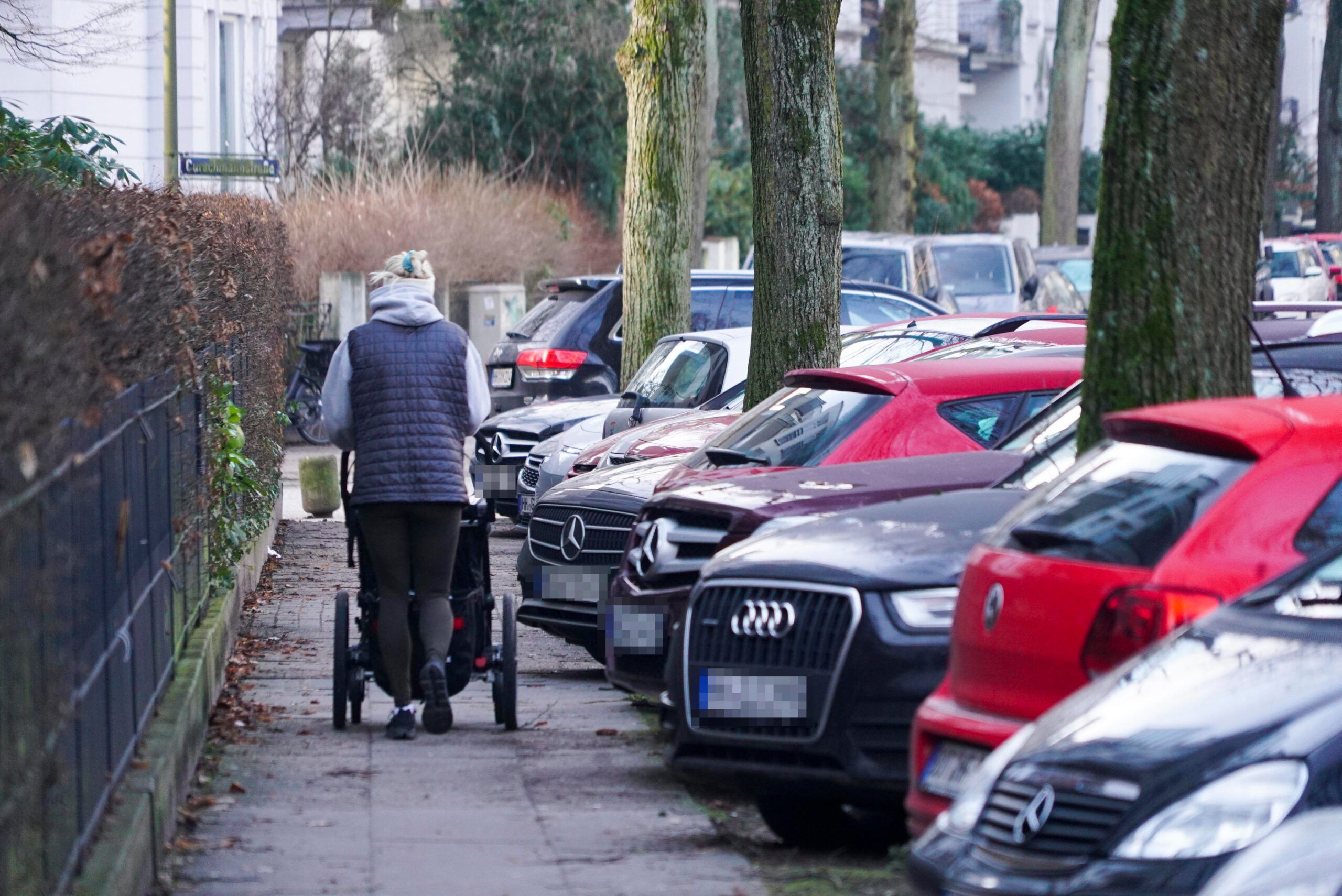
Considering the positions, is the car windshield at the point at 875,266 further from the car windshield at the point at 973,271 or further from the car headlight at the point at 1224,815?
the car headlight at the point at 1224,815

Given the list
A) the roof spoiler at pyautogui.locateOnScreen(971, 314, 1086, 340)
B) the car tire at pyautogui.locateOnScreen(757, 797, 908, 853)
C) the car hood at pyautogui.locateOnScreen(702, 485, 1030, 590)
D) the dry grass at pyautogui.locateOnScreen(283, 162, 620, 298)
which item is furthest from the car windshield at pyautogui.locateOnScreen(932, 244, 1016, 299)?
the car tire at pyautogui.locateOnScreen(757, 797, 908, 853)

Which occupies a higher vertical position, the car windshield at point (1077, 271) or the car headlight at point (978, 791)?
the car windshield at point (1077, 271)

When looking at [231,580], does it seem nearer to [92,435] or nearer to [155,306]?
[155,306]

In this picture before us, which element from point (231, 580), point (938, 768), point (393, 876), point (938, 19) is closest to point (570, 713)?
point (231, 580)

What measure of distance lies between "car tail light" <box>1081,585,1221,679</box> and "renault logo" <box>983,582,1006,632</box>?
0.28 m

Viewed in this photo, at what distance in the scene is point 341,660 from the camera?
7605 mm

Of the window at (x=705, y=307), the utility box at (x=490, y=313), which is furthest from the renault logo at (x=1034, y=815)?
the utility box at (x=490, y=313)

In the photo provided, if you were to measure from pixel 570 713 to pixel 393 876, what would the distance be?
288 centimetres

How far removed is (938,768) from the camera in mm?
4836

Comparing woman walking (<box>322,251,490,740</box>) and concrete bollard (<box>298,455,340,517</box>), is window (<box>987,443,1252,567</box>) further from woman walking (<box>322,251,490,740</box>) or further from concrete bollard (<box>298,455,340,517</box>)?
concrete bollard (<box>298,455,340,517</box>)

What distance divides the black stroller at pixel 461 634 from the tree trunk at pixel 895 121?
82.9 ft

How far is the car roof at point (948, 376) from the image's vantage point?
8.02 meters

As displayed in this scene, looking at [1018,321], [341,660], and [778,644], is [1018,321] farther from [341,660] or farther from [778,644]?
[778,644]

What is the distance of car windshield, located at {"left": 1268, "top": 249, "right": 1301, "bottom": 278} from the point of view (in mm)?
33000
